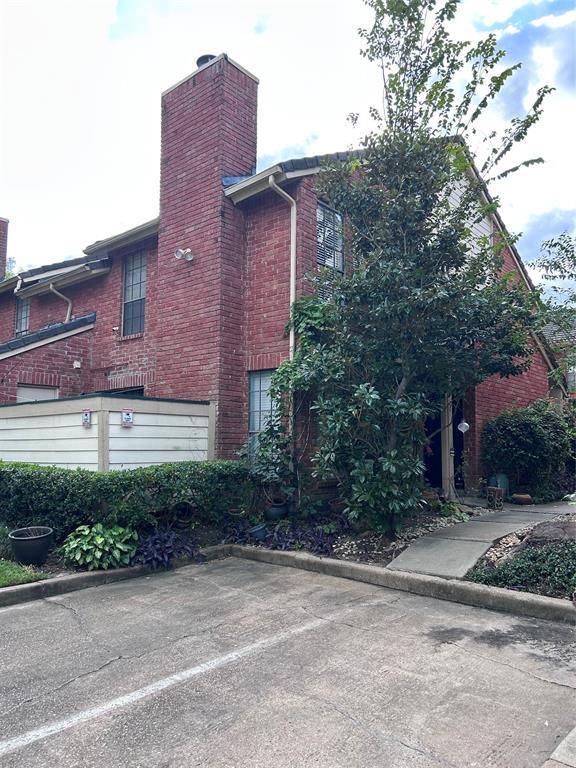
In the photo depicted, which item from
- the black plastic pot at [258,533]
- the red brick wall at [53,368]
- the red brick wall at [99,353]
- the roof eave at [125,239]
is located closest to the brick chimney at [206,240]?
the roof eave at [125,239]

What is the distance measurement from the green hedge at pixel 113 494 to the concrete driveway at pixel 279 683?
136 cm

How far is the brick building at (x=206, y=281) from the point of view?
9117 millimetres

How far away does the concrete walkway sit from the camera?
6039mm

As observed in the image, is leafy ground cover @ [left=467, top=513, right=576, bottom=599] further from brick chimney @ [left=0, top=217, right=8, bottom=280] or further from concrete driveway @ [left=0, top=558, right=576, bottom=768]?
brick chimney @ [left=0, top=217, right=8, bottom=280]

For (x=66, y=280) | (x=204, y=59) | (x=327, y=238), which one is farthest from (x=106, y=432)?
(x=204, y=59)

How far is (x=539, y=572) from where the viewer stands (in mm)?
5367

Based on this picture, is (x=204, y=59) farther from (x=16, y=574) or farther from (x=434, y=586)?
(x=434, y=586)

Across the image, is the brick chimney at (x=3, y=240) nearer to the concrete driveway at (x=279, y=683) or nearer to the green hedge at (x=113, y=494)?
the green hedge at (x=113, y=494)

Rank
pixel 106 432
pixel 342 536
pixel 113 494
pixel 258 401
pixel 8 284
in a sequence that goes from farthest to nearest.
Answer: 1. pixel 8 284
2. pixel 258 401
3. pixel 342 536
4. pixel 106 432
5. pixel 113 494

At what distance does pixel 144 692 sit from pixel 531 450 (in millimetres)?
9131

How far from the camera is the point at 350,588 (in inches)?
236

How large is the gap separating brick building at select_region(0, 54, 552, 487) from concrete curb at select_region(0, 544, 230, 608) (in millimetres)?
2816

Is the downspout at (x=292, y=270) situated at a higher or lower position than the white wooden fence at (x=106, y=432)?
higher

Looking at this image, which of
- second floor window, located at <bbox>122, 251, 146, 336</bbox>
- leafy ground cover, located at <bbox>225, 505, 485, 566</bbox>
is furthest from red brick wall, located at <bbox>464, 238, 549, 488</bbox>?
second floor window, located at <bbox>122, 251, 146, 336</bbox>
